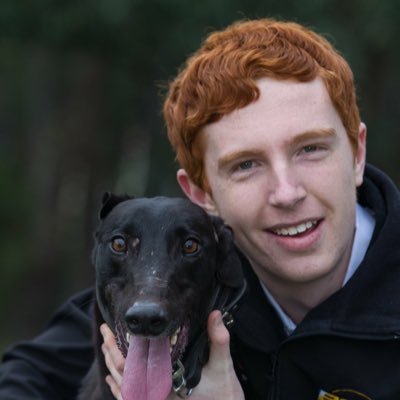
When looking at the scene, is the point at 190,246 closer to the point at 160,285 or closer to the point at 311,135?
the point at 160,285

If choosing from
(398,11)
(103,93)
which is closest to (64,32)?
(103,93)

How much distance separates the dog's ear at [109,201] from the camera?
12.9 ft

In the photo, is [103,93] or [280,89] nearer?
[280,89]

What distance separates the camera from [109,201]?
394cm

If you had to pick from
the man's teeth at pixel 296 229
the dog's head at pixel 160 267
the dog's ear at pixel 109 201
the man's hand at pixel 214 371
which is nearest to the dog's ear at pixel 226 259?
the dog's head at pixel 160 267

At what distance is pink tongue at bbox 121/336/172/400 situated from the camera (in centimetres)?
353

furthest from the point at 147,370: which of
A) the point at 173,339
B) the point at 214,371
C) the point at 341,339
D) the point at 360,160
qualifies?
the point at 360,160

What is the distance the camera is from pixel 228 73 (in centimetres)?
425

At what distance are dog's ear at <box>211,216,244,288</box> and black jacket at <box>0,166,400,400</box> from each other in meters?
0.31

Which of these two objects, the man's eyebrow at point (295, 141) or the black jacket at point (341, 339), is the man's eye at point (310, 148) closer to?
the man's eyebrow at point (295, 141)

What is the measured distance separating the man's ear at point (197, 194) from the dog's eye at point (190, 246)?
26.8 inches

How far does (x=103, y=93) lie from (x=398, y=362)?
11.7 metres

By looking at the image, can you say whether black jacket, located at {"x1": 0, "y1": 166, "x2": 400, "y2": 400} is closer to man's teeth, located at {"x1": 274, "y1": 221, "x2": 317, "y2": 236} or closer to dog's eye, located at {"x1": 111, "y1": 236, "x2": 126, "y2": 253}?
man's teeth, located at {"x1": 274, "y1": 221, "x2": 317, "y2": 236}

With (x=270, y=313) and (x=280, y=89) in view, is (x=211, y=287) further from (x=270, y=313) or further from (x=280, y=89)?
(x=280, y=89)
